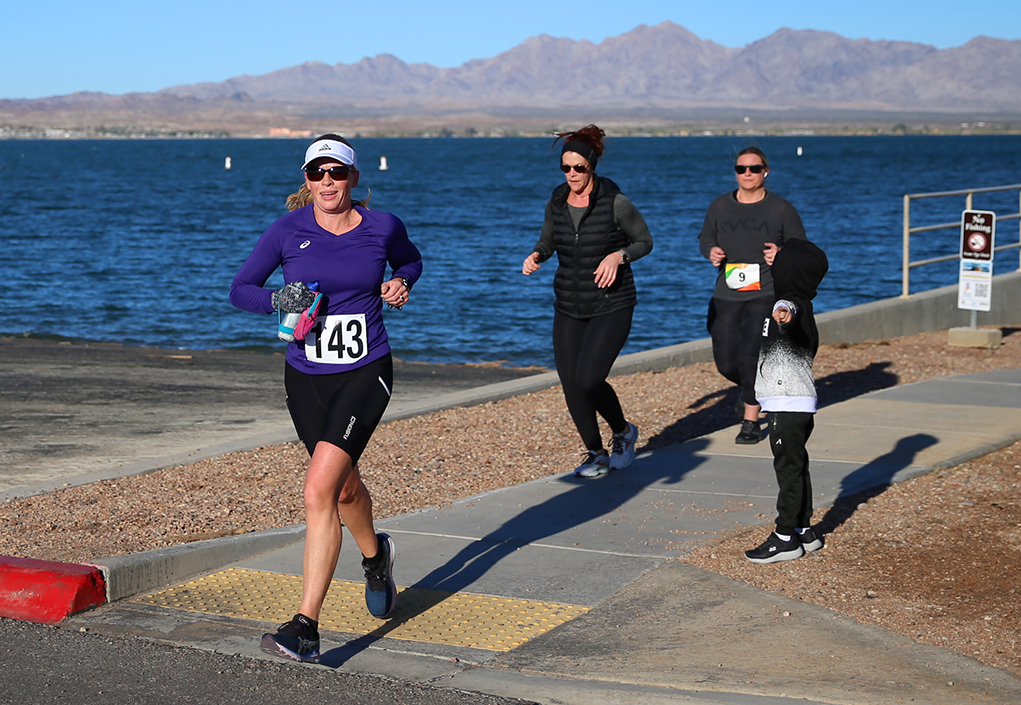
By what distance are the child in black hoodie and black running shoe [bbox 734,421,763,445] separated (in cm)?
245

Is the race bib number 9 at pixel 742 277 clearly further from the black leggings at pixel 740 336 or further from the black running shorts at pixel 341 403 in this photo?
the black running shorts at pixel 341 403

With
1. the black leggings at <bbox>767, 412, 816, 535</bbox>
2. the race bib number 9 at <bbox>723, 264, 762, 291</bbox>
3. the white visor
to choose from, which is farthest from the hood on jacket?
the race bib number 9 at <bbox>723, 264, 762, 291</bbox>

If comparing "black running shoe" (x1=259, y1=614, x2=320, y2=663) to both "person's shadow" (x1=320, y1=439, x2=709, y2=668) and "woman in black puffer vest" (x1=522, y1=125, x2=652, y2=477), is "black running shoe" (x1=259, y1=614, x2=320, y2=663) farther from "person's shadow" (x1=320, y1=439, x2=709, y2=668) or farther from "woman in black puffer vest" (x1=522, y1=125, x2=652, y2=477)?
"woman in black puffer vest" (x1=522, y1=125, x2=652, y2=477)

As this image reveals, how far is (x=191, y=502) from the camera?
6984 mm

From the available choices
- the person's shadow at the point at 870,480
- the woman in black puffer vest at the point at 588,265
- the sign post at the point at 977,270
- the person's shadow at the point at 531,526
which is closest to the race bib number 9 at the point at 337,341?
the person's shadow at the point at 531,526

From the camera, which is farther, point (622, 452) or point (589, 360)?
point (622, 452)

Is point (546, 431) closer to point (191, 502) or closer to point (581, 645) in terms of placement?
point (191, 502)

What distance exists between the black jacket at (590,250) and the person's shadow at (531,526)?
1024 millimetres

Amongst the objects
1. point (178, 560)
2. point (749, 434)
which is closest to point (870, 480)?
point (749, 434)

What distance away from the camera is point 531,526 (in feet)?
21.2

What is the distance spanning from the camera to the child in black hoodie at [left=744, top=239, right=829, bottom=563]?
5754 mm

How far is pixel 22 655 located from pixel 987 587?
396cm

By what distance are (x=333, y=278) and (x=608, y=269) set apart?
2534 mm

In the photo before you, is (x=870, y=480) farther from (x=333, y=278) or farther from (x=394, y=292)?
(x=333, y=278)
